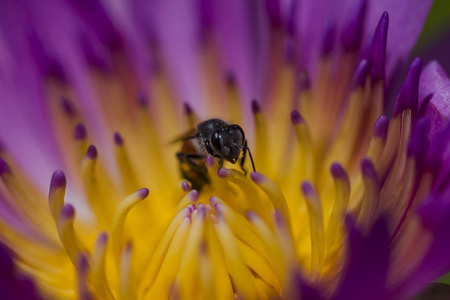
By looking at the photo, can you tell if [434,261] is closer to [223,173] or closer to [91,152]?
[223,173]

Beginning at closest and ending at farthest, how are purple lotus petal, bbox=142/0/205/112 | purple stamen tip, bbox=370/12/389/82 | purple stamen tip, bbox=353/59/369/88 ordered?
purple stamen tip, bbox=370/12/389/82
purple stamen tip, bbox=353/59/369/88
purple lotus petal, bbox=142/0/205/112

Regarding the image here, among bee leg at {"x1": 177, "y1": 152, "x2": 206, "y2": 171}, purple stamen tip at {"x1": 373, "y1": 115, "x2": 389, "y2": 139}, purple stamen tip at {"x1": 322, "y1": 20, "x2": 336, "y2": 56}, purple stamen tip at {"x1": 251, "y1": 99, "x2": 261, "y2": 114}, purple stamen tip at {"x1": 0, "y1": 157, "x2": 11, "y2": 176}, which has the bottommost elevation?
purple stamen tip at {"x1": 0, "y1": 157, "x2": 11, "y2": 176}

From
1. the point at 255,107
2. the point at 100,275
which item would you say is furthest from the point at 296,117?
the point at 100,275

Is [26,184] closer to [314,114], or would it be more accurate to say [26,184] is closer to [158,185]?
[158,185]

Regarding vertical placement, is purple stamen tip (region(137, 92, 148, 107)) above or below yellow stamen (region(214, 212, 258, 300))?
above

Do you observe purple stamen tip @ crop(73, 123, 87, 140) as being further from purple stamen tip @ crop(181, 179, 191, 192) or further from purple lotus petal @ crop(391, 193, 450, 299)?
purple lotus petal @ crop(391, 193, 450, 299)

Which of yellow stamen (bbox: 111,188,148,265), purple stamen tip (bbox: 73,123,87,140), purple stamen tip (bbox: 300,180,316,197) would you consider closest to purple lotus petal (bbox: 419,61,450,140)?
purple stamen tip (bbox: 300,180,316,197)

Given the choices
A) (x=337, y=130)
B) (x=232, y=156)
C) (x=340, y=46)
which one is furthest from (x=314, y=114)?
(x=232, y=156)
